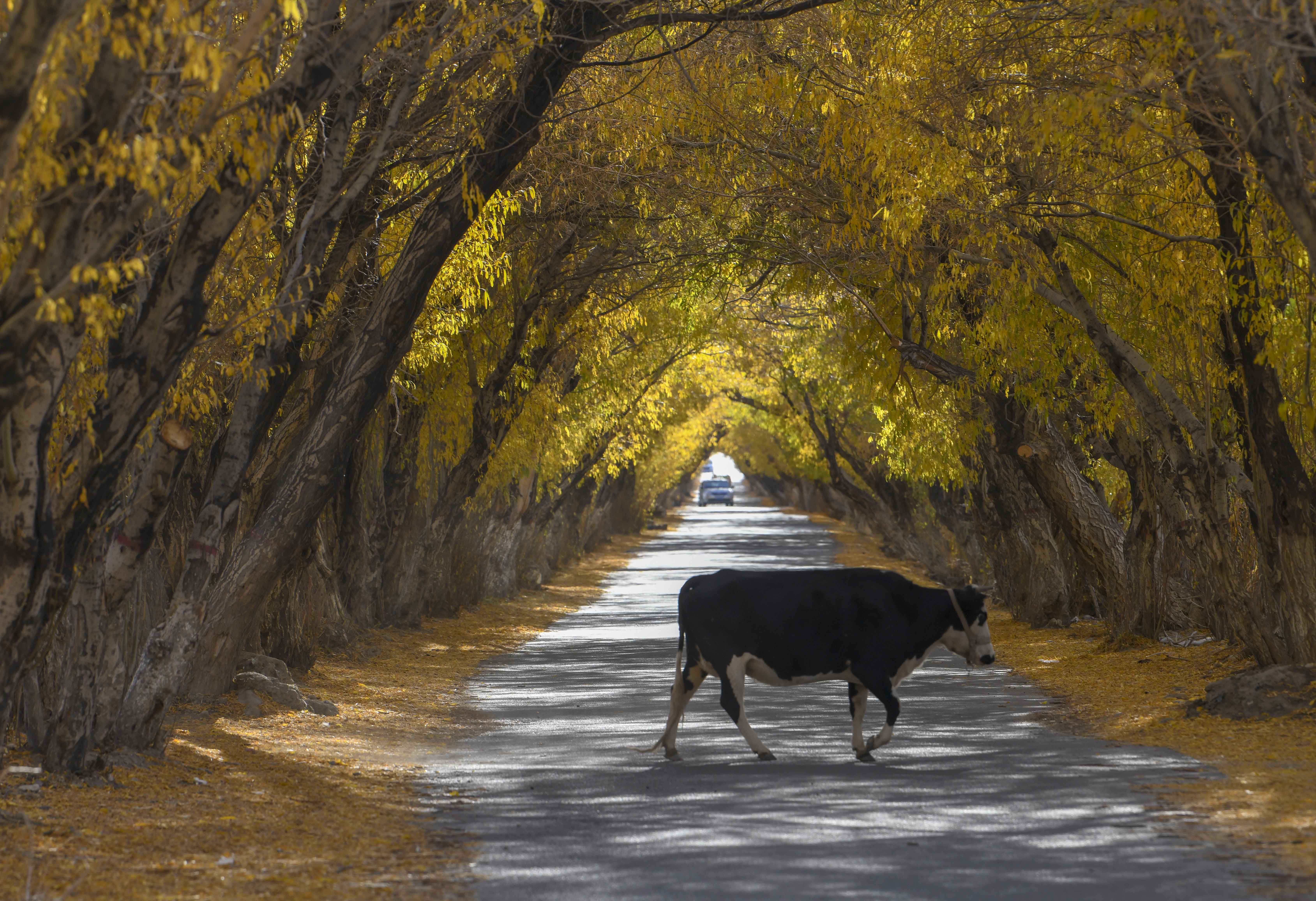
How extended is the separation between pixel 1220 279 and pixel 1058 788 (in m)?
5.89

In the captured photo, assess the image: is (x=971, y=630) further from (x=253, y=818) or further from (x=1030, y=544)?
(x=1030, y=544)

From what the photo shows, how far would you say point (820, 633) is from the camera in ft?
33.2

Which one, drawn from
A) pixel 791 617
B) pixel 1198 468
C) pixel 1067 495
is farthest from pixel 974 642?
pixel 1067 495

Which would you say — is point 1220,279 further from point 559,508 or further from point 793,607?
point 559,508

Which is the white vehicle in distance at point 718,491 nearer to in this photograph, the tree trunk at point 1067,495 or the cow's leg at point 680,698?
the tree trunk at point 1067,495

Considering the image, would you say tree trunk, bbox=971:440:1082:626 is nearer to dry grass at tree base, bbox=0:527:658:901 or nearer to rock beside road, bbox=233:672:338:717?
dry grass at tree base, bbox=0:527:658:901

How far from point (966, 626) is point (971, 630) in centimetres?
5

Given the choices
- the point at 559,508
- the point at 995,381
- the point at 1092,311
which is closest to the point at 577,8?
the point at 1092,311

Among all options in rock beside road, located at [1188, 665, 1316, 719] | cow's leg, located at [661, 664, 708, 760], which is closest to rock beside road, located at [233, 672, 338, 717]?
cow's leg, located at [661, 664, 708, 760]

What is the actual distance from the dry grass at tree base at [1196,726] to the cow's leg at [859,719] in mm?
2017

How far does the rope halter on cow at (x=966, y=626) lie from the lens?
407 inches

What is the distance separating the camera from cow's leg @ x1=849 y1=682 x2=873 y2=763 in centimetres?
1019

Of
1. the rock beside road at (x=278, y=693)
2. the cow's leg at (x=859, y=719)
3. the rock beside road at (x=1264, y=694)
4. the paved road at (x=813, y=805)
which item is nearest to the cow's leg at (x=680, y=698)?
the paved road at (x=813, y=805)

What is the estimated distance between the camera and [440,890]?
21.7ft
